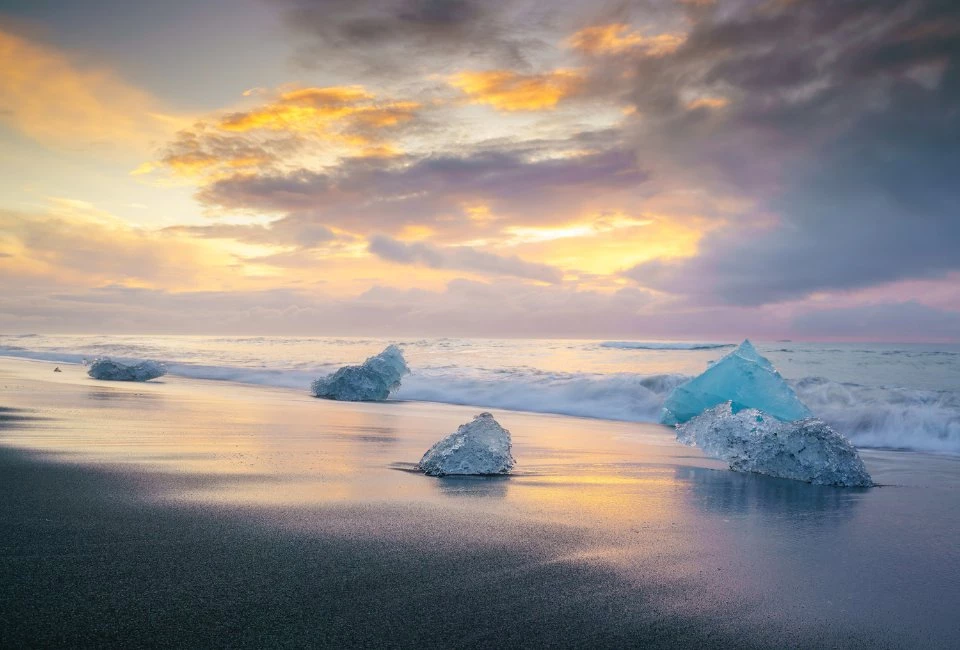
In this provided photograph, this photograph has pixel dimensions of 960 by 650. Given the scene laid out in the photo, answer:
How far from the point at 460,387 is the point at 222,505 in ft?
41.0

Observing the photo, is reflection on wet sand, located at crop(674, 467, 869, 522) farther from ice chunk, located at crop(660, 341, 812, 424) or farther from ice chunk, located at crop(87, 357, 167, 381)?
ice chunk, located at crop(87, 357, 167, 381)

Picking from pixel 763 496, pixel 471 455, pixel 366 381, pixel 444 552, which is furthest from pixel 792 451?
pixel 366 381

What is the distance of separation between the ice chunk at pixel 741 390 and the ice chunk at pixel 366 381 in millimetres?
6206

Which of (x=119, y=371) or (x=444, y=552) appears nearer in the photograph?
(x=444, y=552)

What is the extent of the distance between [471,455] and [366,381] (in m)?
8.48

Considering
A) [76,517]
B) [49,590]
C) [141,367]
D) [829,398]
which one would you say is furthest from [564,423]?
[141,367]

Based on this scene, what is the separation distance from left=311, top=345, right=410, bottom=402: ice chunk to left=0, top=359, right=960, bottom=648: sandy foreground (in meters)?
7.05

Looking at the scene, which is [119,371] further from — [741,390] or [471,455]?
[741,390]

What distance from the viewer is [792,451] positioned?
595 cm

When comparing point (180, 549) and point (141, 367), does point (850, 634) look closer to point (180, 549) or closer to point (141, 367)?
point (180, 549)

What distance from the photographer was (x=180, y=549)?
2.98 meters

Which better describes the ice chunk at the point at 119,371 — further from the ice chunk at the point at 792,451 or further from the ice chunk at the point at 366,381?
the ice chunk at the point at 792,451

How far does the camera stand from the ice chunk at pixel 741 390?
905 centimetres

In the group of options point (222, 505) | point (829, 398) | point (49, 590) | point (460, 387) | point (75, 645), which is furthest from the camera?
point (460, 387)
